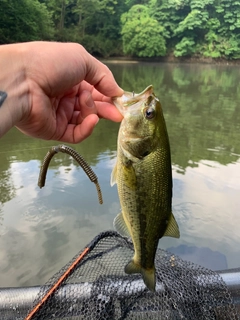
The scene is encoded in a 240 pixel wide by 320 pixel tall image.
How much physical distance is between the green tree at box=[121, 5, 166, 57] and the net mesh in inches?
1975

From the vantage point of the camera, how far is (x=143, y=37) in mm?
50094

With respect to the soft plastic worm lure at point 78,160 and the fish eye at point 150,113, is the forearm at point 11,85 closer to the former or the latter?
the soft plastic worm lure at point 78,160

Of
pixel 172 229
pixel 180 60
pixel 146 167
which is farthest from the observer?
pixel 180 60

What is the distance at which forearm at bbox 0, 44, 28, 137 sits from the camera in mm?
1738

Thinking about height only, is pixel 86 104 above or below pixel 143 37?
above

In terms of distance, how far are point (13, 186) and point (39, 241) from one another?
2.04 metres

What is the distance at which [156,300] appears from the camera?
92.1 inches

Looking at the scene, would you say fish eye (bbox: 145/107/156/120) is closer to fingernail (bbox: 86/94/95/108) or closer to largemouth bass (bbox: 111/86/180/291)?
largemouth bass (bbox: 111/86/180/291)

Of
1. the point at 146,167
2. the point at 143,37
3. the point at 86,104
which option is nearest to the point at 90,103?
the point at 86,104

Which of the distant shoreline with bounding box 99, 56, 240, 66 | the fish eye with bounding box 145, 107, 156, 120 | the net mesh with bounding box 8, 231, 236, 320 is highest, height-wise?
the fish eye with bounding box 145, 107, 156, 120

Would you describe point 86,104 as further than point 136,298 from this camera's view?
No

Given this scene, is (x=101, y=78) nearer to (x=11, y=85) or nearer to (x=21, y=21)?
(x=11, y=85)

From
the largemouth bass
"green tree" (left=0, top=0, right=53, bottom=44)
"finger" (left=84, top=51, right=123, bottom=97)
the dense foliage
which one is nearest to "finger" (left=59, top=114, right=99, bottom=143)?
"finger" (left=84, top=51, right=123, bottom=97)

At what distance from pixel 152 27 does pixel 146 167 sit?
5374 centimetres
